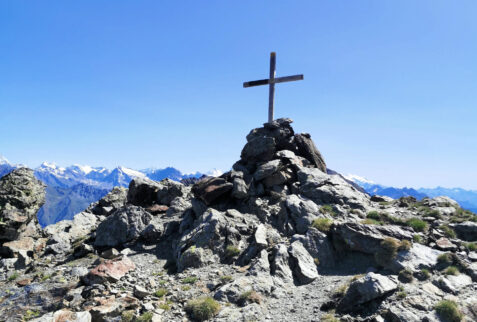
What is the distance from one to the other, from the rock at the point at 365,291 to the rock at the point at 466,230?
11.8 metres

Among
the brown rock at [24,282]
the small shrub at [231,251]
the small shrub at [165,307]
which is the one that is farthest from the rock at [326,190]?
the brown rock at [24,282]

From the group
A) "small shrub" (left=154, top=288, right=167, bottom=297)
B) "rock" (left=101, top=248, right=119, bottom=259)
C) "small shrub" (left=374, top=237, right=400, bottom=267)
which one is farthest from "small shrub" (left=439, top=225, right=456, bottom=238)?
"rock" (left=101, top=248, right=119, bottom=259)

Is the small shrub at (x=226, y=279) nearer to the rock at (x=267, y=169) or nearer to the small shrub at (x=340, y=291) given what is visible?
the small shrub at (x=340, y=291)

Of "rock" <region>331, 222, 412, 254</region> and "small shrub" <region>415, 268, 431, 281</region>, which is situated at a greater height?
"rock" <region>331, 222, 412, 254</region>

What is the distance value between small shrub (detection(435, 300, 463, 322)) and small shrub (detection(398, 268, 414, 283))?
9.21ft

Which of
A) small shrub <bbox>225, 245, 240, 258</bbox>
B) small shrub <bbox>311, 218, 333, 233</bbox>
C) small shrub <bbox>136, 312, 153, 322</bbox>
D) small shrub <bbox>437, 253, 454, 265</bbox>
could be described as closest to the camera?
small shrub <bbox>136, 312, 153, 322</bbox>

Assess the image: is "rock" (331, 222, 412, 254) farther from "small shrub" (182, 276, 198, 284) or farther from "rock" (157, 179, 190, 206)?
"rock" (157, 179, 190, 206)

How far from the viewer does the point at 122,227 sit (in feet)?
92.6

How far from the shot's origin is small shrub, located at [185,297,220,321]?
1512 centimetres

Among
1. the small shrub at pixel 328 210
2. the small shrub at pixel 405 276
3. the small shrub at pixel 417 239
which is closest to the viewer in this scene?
the small shrub at pixel 405 276

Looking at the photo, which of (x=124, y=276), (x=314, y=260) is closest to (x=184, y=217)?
(x=124, y=276)

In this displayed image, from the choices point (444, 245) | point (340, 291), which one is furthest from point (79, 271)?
A: point (444, 245)

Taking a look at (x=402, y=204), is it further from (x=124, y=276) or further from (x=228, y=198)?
(x=124, y=276)

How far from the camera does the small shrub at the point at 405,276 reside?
16719mm
